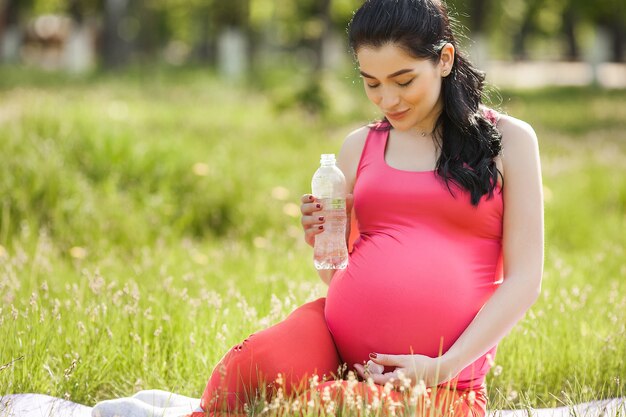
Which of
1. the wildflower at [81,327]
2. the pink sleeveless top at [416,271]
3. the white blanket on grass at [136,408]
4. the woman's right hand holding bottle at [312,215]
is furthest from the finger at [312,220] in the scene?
the wildflower at [81,327]

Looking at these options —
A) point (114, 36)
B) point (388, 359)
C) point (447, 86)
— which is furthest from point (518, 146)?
point (114, 36)

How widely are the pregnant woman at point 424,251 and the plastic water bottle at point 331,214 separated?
0.11 metres

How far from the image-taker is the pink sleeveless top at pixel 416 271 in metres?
3.07

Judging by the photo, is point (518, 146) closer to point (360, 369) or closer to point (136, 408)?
point (360, 369)

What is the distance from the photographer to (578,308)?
15.5 ft

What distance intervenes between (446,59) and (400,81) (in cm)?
22

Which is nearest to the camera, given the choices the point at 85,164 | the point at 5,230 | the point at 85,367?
the point at 85,367

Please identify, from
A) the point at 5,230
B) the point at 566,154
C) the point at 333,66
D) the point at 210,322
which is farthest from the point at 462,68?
the point at 333,66

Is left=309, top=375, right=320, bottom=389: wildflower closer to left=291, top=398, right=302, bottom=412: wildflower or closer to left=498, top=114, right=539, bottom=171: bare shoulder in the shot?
A: left=291, top=398, right=302, bottom=412: wildflower

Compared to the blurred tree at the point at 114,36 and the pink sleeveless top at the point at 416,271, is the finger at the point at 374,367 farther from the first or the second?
the blurred tree at the point at 114,36

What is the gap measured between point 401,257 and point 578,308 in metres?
Answer: 1.97

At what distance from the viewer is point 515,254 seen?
309 cm

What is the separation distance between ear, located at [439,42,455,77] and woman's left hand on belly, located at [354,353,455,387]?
1010 mm

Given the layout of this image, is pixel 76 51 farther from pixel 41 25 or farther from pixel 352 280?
pixel 41 25
